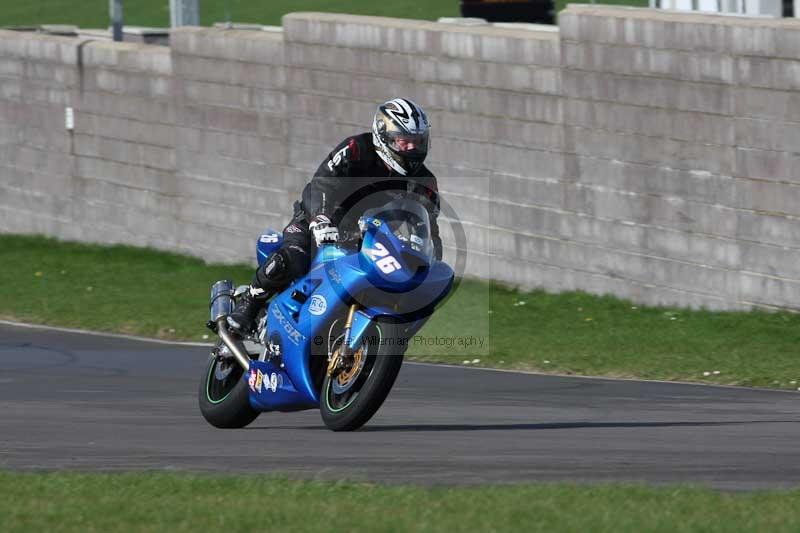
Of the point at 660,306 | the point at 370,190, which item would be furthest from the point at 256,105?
the point at 370,190

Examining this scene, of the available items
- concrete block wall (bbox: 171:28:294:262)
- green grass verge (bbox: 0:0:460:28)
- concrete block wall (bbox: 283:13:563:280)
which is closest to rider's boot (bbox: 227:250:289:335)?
concrete block wall (bbox: 283:13:563:280)

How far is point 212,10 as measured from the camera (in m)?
42.0

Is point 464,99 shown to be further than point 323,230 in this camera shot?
Yes

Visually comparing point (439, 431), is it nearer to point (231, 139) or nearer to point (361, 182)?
point (361, 182)

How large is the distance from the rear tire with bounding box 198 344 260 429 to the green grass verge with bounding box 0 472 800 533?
2.64 metres

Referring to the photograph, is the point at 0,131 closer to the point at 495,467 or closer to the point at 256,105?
the point at 256,105

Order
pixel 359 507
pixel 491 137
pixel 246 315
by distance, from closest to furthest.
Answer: pixel 359 507, pixel 246 315, pixel 491 137

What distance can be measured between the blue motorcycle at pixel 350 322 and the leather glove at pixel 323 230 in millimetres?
139

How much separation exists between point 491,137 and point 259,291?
9.23 meters

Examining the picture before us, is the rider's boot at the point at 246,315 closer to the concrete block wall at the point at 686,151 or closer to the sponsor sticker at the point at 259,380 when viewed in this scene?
the sponsor sticker at the point at 259,380

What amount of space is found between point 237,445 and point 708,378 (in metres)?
5.59

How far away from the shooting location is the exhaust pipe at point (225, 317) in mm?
10020

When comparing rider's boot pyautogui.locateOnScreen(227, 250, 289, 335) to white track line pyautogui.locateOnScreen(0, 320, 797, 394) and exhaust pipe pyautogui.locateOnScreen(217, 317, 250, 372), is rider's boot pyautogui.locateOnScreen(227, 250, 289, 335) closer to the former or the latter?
exhaust pipe pyautogui.locateOnScreen(217, 317, 250, 372)

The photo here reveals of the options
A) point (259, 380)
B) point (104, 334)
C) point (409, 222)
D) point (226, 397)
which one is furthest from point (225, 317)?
point (104, 334)
